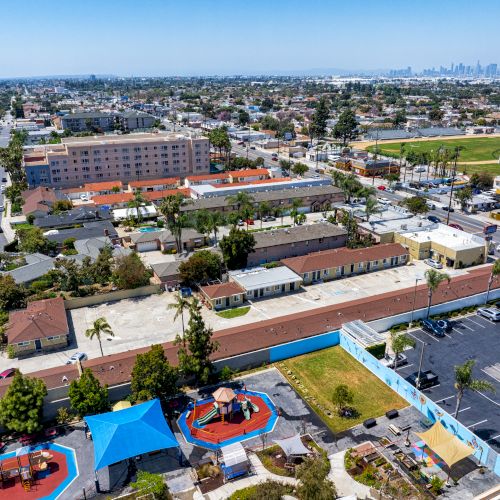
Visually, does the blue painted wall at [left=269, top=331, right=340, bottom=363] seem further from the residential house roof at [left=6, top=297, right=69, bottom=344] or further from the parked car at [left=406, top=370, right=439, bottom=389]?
the residential house roof at [left=6, top=297, right=69, bottom=344]

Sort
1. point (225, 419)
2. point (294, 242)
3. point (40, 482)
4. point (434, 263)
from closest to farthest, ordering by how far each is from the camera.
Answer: point (40, 482), point (225, 419), point (434, 263), point (294, 242)

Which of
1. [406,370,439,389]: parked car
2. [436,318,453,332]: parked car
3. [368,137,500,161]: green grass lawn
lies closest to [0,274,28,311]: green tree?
[406,370,439,389]: parked car

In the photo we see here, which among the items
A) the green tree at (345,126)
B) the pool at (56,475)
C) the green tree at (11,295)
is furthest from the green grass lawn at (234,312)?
the green tree at (345,126)

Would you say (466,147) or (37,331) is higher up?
(466,147)

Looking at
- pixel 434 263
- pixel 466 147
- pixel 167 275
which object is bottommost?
pixel 434 263

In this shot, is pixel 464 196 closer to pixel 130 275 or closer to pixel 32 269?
pixel 130 275

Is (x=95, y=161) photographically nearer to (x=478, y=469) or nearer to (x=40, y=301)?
(x=40, y=301)

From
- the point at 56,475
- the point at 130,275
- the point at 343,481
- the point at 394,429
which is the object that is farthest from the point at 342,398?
the point at 130,275

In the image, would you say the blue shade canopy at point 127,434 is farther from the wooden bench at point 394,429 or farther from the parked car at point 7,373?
the wooden bench at point 394,429
